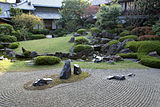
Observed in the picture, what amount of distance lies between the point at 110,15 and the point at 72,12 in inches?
395

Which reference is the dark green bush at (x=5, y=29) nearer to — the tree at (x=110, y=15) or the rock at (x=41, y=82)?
the tree at (x=110, y=15)

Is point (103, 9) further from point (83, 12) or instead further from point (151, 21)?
point (83, 12)

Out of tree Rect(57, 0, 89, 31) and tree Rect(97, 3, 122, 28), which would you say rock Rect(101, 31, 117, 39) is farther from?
tree Rect(57, 0, 89, 31)

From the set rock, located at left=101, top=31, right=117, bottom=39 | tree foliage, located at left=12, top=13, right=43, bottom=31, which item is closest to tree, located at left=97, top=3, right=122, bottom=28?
rock, located at left=101, top=31, right=117, bottom=39

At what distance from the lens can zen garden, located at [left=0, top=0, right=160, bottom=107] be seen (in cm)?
423

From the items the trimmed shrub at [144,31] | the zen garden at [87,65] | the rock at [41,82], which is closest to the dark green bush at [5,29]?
the zen garden at [87,65]

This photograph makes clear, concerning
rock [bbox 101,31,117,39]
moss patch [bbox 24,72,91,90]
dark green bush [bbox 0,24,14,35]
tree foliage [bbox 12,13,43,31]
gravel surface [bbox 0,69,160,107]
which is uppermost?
tree foliage [bbox 12,13,43,31]

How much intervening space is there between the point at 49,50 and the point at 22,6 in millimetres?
17941

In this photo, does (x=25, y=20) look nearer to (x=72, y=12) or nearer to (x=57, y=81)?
(x=72, y=12)

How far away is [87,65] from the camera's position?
8500 mm

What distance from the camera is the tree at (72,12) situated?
2522 cm

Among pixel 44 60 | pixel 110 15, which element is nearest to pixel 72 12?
pixel 110 15

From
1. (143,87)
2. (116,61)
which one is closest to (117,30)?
(116,61)

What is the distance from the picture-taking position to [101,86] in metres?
4.94
